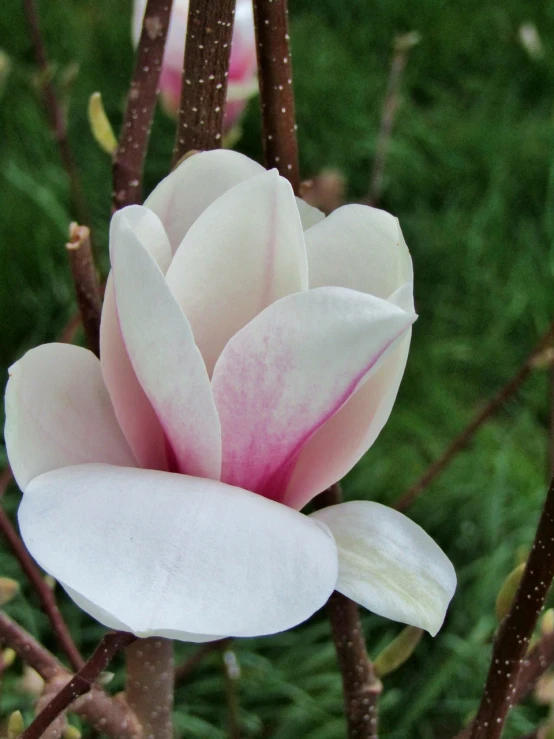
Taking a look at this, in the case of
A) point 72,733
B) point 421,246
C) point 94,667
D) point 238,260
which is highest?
point 238,260

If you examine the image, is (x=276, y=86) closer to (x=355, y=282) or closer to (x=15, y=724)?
(x=355, y=282)

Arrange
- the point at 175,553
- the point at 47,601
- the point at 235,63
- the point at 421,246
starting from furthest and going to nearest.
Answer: the point at 421,246
the point at 235,63
the point at 47,601
the point at 175,553

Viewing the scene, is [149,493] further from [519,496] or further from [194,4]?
[519,496]

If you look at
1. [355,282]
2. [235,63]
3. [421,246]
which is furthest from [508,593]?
[421,246]

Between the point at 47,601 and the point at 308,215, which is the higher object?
the point at 308,215

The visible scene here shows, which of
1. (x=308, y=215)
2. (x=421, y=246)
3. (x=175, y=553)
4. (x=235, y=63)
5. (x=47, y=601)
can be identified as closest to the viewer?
(x=175, y=553)

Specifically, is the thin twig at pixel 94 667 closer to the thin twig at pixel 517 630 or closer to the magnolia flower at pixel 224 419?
the magnolia flower at pixel 224 419

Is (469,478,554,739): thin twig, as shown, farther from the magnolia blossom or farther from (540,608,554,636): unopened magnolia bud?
the magnolia blossom
